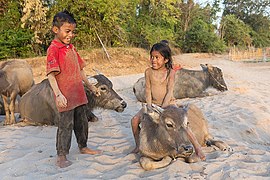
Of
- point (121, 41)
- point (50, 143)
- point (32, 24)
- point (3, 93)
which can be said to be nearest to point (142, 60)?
point (121, 41)

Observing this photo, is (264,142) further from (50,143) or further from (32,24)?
(32,24)

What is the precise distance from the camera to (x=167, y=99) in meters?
4.51

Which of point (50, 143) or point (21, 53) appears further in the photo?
point (21, 53)

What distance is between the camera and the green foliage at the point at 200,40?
1387 inches

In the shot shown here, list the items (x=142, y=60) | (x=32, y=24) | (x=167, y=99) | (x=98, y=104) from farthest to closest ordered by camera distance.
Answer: (x=142, y=60) → (x=32, y=24) → (x=98, y=104) → (x=167, y=99)

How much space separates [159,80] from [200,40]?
1263 inches

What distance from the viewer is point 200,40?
35375mm

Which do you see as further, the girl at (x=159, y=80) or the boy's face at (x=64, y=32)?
the girl at (x=159, y=80)

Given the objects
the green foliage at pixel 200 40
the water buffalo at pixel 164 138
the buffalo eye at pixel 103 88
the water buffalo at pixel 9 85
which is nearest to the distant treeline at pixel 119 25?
the green foliage at pixel 200 40

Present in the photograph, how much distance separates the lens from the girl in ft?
14.8

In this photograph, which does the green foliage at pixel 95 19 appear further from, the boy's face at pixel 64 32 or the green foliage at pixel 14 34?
the boy's face at pixel 64 32

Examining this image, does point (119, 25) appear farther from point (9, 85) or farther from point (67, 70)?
point (67, 70)

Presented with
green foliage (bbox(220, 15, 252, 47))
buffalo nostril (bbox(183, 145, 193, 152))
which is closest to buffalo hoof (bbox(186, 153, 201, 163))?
buffalo nostril (bbox(183, 145, 193, 152))

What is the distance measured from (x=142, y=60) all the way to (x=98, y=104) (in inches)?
676
